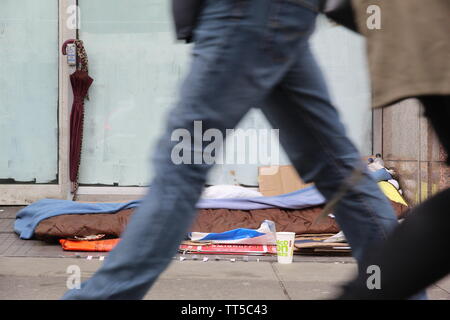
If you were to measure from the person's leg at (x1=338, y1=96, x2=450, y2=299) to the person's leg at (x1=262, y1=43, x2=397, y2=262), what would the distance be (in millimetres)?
449

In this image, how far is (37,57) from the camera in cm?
664

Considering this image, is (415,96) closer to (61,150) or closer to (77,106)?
(77,106)

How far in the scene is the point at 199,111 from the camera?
1663mm

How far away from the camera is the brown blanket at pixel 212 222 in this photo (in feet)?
15.2

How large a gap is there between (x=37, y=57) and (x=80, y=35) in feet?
1.58

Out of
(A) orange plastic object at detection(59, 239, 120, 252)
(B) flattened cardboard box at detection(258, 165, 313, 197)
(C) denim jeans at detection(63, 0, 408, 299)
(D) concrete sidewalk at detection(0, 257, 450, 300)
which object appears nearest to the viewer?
(C) denim jeans at detection(63, 0, 408, 299)

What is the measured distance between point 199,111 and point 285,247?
2.45m

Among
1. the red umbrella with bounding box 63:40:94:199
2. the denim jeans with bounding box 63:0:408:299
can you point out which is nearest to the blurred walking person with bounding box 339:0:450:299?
the denim jeans with bounding box 63:0:408:299

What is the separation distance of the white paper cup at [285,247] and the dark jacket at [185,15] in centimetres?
229

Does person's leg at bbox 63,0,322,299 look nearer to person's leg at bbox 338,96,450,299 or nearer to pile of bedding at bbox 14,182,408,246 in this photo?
person's leg at bbox 338,96,450,299

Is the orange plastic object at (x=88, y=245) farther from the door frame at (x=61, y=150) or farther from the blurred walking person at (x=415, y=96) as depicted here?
the blurred walking person at (x=415, y=96)

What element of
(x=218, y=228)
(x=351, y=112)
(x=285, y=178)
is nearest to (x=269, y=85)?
(x=218, y=228)

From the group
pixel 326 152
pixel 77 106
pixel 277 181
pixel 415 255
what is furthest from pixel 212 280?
pixel 77 106

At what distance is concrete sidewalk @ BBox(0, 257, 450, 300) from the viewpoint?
10.4 ft
